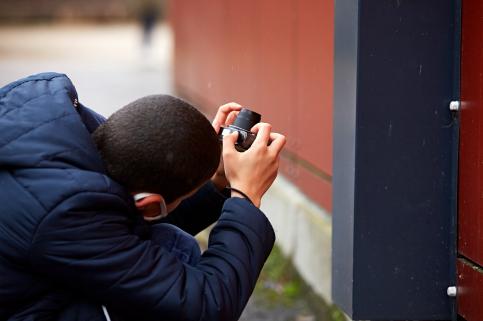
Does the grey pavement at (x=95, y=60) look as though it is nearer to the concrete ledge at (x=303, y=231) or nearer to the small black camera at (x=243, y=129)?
the concrete ledge at (x=303, y=231)

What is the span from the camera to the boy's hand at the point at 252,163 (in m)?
2.11

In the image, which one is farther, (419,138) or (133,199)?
(419,138)

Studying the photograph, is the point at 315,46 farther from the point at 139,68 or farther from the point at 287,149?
the point at 139,68

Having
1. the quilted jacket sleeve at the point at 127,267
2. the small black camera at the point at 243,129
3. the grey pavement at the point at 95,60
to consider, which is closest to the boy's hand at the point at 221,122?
the small black camera at the point at 243,129

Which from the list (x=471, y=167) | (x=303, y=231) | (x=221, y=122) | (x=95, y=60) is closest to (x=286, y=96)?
(x=303, y=231)

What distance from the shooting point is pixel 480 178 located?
2725 millimetres

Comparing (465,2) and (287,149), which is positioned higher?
(465,2)

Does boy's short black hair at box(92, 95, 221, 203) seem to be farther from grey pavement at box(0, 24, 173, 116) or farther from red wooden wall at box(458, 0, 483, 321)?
grey pavement at box(0, 24, 173, 116)

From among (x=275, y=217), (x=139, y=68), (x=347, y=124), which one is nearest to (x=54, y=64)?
(x=139, y=68)

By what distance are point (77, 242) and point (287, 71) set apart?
3098 mm

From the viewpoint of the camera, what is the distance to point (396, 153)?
2.89m

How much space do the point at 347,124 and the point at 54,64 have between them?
46.9 ft

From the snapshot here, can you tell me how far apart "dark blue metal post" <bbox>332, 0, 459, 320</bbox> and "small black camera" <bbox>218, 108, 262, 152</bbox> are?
681 mm

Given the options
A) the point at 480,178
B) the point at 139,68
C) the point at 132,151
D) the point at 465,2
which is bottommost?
the point at 139,68
